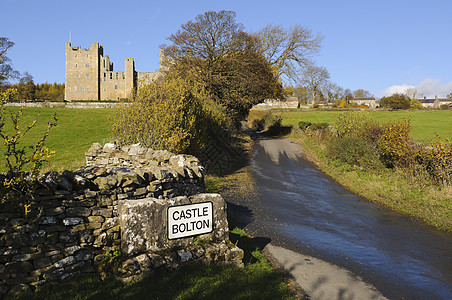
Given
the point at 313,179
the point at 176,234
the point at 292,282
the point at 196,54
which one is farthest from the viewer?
the point at 196,54

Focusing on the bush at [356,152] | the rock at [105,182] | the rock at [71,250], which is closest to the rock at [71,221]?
the rock at [71,250]

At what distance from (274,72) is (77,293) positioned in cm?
4080

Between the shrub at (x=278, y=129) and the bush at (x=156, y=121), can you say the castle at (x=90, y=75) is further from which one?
the bush at (x=156, y=121)

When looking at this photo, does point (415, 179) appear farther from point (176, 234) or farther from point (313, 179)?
point (176, 234)

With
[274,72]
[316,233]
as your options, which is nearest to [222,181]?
[316,233]

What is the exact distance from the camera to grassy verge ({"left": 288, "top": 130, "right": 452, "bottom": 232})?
1272cm

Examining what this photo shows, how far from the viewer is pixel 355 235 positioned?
10.3 meters

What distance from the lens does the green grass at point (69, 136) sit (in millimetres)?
16492

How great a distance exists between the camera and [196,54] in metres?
30.2

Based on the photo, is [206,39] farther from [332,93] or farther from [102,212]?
[332,93]

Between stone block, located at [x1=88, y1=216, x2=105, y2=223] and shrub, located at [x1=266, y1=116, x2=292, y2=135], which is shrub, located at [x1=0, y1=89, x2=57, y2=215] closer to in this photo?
stone block, located at [x1=88, y1=216, x2=105, y2=223]

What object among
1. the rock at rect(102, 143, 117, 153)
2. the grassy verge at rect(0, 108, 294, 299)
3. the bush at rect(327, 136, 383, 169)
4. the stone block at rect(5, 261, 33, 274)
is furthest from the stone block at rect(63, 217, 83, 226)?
the bush at rect(327, 136, 383, 169)

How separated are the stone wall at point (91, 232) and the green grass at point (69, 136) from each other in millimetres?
8628

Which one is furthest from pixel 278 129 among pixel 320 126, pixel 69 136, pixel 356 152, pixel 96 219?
pixel 96 219
